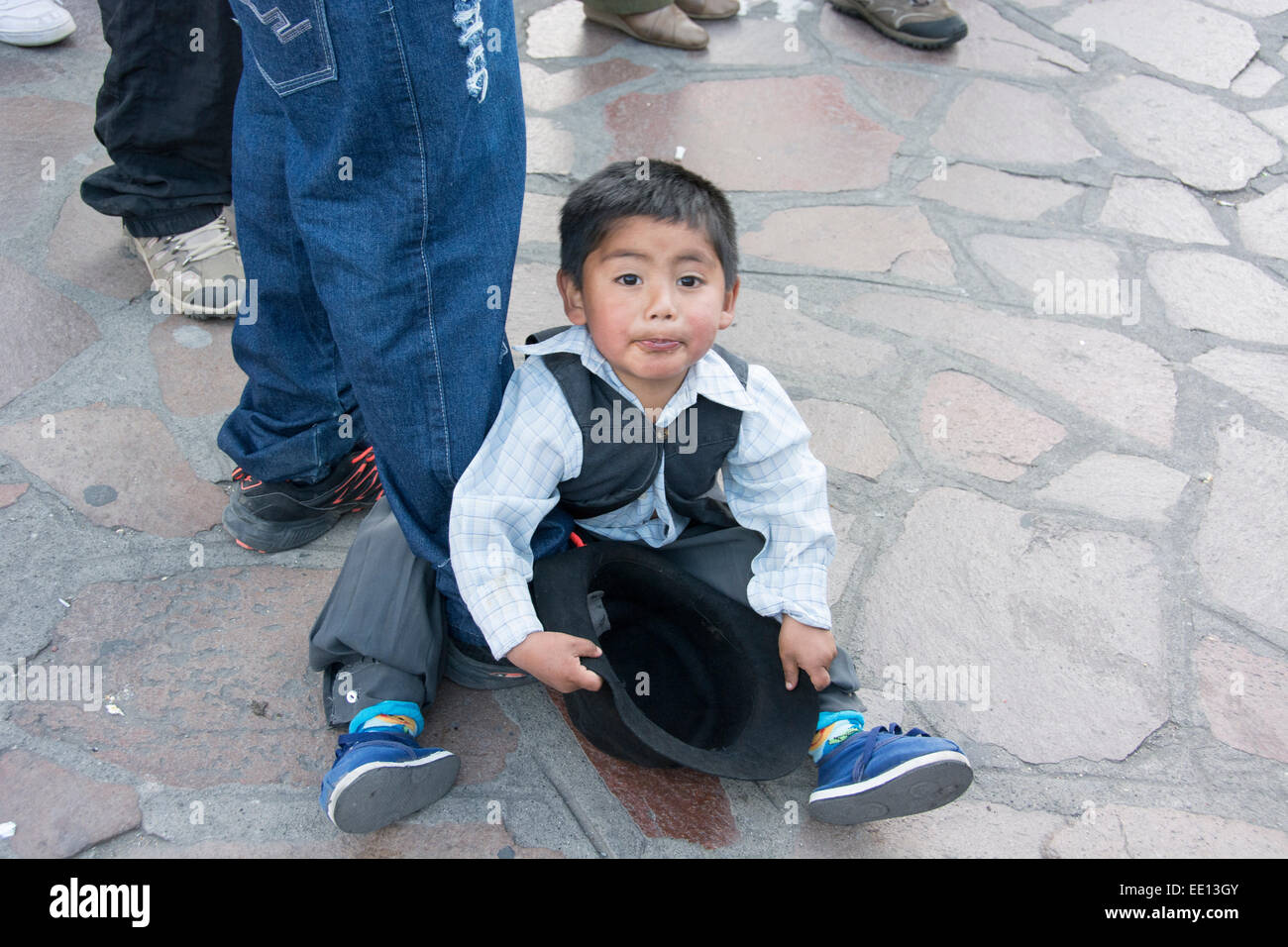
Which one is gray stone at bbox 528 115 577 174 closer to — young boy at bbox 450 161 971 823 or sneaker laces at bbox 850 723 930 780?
young boy at bbox 450 161 971 823

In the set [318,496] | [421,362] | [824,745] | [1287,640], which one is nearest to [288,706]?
[318,496]

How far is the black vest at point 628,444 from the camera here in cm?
154

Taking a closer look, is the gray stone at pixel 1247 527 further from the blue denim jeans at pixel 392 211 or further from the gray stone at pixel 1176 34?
the gray stone at pixel 1176 34

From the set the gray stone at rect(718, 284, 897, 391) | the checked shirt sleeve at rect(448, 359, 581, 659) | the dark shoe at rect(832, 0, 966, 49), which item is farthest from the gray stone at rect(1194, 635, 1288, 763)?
the dark shoe at rect(832, 0, 966, 49)

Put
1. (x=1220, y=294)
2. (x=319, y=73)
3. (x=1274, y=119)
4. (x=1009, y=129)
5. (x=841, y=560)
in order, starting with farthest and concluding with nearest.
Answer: (x=1274, y=119)
(x=1009, y=129)
(x=1220, y=294)
(x=841, y=560)
(x=319, y=73)

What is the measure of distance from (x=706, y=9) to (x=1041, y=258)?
5.34ft

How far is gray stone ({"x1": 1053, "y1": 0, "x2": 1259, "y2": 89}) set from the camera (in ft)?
11.9

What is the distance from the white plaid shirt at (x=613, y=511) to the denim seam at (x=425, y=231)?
0.06 meters

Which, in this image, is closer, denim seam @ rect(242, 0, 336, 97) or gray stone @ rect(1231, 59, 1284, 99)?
denim seam @ rect(242, 0, 336, 97)

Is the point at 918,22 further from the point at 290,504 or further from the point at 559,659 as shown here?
the point at 559,659

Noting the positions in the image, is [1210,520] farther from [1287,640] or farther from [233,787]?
[233,787]

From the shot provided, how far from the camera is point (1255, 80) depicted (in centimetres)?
356

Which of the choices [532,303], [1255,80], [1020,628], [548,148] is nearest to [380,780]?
[1020,628]

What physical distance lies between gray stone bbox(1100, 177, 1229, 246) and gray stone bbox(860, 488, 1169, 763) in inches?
50.7
